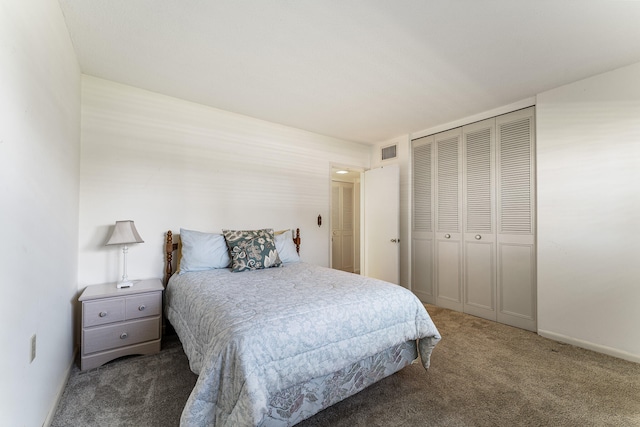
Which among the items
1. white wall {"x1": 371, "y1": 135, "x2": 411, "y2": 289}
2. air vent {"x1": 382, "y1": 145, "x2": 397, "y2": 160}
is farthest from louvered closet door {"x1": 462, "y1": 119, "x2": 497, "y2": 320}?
air vent {"x1": 382, "y1": 145, "x2": 397, "y2": 160}

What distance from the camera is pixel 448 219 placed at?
3.74m

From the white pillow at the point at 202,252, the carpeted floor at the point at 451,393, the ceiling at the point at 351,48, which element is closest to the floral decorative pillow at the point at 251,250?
the white pillow at the point at 202,252

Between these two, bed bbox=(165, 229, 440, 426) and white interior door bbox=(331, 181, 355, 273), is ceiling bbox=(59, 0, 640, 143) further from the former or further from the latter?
white interior door bbox=(331, 181, 355, 273)

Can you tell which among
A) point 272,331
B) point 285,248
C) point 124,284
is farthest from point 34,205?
point 285,248

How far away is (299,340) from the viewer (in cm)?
146

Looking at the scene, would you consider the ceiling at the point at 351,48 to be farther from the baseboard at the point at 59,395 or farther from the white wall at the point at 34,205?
the baseboard at the point at 59,395

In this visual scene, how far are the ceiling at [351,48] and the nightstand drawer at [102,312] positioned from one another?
2.02 m

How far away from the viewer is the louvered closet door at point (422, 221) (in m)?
3.94

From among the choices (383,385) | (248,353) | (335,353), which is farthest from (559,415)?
(248,353)

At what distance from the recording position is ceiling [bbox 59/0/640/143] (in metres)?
1.75

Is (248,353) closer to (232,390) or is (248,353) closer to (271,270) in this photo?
(232,390)

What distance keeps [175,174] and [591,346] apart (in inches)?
175

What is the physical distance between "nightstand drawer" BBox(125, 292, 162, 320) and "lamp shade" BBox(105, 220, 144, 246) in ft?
1.62

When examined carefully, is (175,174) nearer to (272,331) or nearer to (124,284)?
(124,284)
